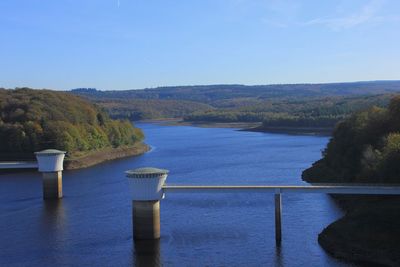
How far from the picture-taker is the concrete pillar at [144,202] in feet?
117

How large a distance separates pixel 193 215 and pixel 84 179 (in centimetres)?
2635

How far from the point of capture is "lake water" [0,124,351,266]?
31578mm

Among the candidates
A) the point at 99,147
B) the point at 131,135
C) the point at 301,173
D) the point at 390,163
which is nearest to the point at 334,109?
the point at 131,135

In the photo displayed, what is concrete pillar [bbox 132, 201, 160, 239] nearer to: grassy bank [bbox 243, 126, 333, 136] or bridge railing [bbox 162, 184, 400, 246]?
bridge railing [bbox 162, 184, 400, 246]

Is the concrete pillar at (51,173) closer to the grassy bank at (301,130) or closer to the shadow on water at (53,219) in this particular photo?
the shadow on water at (53,219)

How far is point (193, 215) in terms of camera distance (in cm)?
4112

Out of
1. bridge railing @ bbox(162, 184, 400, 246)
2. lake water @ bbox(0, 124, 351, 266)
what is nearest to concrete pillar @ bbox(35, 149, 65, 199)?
lake water @ bbox(0, 124, 351, 266)

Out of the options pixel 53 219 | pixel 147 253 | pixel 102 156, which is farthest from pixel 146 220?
pixel 102 156

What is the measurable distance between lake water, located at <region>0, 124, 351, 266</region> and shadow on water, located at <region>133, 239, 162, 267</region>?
0.05 m

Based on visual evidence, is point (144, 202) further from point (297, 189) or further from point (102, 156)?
point (102, 156)

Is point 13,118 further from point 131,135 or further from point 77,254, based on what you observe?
point 77,254

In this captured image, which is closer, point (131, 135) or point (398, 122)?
point (398, 122)

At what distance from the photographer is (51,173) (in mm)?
53781

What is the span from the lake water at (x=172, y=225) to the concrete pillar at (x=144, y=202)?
85 centimetres
